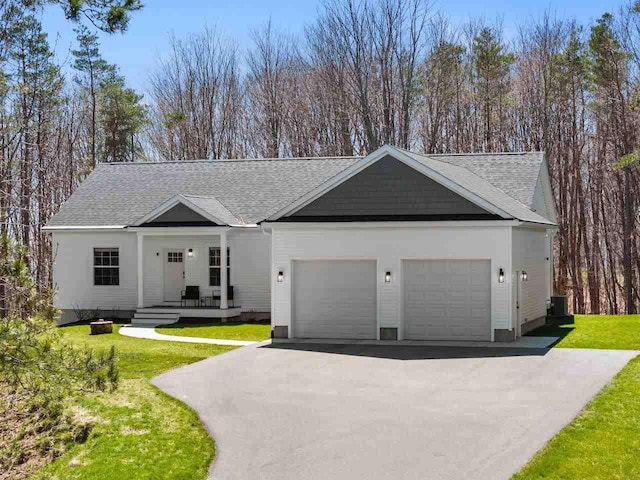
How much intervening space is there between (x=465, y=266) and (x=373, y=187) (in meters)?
3.19

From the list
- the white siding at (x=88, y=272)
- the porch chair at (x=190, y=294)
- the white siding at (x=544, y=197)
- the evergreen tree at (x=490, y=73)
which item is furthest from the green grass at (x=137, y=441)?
the evergreen tree at (x=490, y=73)

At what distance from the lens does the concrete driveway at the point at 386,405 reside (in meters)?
9.59

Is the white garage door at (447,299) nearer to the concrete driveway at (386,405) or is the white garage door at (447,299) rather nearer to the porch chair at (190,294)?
the concrete driveway at (386,405)

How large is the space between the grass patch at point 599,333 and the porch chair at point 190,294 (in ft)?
Result: 38.4

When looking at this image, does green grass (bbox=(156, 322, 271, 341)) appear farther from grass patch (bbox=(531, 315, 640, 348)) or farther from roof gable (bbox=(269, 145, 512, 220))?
grass patch (bbox=(531, 315, 640, 348))

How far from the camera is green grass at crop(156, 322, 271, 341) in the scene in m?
22.4

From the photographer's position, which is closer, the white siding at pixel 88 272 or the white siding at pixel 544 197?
the white siding at pixel 544 197

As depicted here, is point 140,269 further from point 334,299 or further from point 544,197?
point 544,197

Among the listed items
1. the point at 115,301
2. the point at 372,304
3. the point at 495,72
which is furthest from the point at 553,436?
the point at 495,72

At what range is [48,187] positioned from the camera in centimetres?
4156

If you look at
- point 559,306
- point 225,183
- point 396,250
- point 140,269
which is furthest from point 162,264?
point 559,306

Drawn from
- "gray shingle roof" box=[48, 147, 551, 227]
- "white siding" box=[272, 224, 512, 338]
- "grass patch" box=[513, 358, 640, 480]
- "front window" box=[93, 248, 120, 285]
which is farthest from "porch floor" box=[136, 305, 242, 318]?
"grass patch" box=[513, 358, 640, 480]

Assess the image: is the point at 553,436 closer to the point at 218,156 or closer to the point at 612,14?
the point at 612,14

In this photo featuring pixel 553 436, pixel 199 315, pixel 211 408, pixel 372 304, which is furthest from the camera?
pixel 199 315
